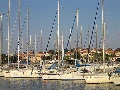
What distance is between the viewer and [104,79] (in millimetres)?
36125

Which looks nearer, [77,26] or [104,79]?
[104,79]

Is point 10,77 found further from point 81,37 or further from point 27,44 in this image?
point 81,37

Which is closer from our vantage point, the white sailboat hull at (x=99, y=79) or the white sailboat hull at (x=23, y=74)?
the white sailboat hull at (x=99, y=79)

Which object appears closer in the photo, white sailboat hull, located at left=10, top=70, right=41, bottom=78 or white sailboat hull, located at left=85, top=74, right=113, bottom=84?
white sailboat hull, located at left=85, top=74, right=113, bottom=84

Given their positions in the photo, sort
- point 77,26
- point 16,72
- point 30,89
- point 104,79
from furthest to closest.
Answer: point 77,26 → point 16,72 → point 104,79 → point 30,89

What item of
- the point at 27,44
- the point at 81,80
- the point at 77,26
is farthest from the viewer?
the point at 27,44

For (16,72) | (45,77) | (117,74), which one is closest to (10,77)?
(16,72)

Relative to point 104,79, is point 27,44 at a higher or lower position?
higher

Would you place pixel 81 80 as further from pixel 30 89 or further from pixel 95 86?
pixel 30 89

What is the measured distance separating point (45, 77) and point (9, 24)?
14220 mm

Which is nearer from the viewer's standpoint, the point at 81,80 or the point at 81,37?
the point at 81,80

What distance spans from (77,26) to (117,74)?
17438 millimetres

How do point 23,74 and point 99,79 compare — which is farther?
point 23,74

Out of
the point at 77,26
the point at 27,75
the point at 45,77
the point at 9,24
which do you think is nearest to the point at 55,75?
the point at 45,77
